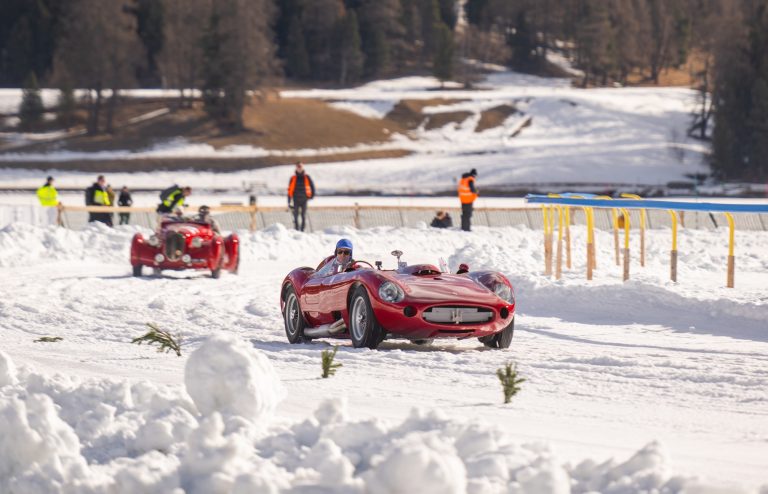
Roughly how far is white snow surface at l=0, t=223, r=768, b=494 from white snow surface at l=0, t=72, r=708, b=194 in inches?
2451

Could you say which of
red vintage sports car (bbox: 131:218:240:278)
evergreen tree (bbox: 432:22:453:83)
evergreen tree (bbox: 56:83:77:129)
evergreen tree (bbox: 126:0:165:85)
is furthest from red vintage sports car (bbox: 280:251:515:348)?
evergreen tree (bbox: 126:0:165:85)

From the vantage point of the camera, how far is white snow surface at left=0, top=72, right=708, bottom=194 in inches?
3575

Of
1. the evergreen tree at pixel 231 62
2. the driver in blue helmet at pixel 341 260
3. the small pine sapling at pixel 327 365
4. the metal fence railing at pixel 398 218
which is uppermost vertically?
the evergreen tree at pixel 231 62

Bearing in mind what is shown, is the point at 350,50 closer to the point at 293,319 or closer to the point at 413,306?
the point at 293,319

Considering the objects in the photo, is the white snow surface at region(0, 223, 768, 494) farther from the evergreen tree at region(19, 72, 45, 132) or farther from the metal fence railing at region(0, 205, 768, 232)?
the evergreen tree at region(19, 72, 45, 132)

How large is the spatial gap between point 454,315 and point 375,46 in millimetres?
127788

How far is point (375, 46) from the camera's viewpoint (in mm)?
139375

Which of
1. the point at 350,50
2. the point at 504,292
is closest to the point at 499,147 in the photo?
the point at 350,50

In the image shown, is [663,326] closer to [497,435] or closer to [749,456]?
[749,456]

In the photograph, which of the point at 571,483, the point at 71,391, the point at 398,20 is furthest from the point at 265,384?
the point at 398,20

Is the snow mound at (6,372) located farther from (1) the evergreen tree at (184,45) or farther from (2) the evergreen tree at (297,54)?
(2) the evergreen tree at (297,54)

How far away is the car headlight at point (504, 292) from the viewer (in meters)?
13.8

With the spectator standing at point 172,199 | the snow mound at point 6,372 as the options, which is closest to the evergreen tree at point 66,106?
the spectator standing at point 172,199

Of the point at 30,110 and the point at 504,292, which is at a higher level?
the point at 30,110
